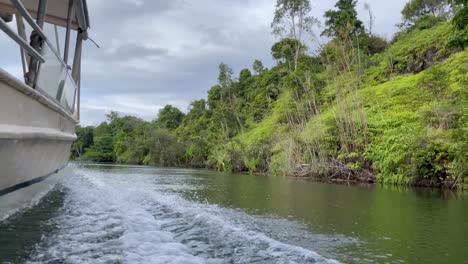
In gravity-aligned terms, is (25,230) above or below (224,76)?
below

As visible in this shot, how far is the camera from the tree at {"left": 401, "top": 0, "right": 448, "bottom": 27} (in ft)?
127

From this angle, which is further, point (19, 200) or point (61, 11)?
point (61, 11)

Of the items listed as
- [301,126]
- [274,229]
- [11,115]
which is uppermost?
[301,126]

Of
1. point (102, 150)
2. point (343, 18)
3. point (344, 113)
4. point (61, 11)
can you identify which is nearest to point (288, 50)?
point (343, 18)

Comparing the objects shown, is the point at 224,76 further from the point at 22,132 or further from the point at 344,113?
the point at 22,132

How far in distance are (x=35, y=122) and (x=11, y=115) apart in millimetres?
784

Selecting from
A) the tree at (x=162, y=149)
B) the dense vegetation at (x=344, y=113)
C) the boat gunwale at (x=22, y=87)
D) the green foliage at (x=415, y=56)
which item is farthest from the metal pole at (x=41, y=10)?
the tree at (x=162, y=149)

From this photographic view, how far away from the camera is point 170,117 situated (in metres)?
62.4

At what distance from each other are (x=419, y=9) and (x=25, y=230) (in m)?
43.8

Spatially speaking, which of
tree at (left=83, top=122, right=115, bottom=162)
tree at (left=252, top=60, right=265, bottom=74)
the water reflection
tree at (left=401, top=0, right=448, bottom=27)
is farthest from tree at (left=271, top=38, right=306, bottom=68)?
the water reflection

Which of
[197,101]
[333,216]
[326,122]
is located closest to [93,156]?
[197,101]

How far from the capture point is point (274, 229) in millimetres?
4582

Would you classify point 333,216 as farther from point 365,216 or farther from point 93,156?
point 93,156

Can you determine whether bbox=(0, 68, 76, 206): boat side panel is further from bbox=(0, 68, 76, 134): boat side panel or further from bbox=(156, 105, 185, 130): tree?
bbox=(156, 105, 185, 130): tree
